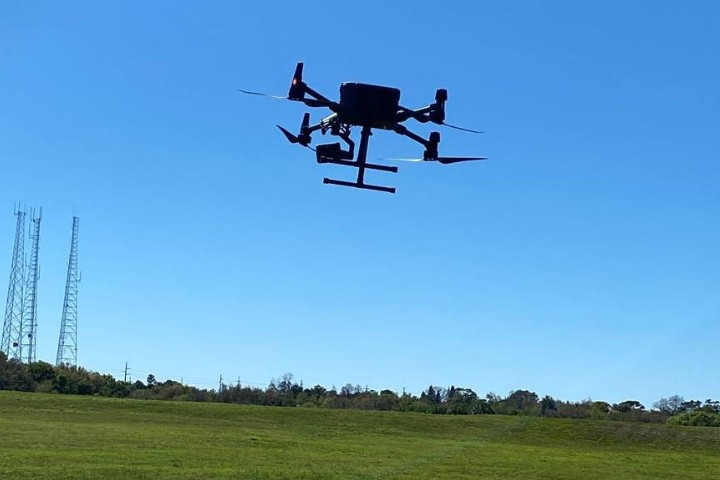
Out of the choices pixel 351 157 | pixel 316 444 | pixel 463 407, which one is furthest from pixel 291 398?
pixel 351 157

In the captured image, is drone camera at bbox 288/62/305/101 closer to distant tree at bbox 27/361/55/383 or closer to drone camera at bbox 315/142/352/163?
drone camera at bbox 315/142/352/163

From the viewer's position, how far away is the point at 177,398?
8438cm

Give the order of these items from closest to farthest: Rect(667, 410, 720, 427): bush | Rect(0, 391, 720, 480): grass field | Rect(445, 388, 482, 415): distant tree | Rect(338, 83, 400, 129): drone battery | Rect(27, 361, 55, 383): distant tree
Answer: Rect(338, 83, 400, 129): drone battery
Rect(0, 391, 720, 480): grass field
Rect(667, 410, 720, 427): bush
Rect(445, 388, 482, 415): distant tree
Rect(27, 361, 55, 383): distant tree

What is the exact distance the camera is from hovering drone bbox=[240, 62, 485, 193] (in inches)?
569

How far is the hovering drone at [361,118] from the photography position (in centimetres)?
1445

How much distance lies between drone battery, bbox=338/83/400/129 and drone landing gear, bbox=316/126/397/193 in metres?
0.40

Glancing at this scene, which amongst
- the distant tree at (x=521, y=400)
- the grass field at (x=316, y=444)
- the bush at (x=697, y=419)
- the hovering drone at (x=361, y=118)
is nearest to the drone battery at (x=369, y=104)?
the hovering drone at (x=361, y=118)

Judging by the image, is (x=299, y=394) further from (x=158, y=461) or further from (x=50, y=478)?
(x=50, y=478)

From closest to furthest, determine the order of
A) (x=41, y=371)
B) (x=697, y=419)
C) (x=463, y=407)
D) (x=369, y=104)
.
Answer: (x=369, y=104)
(x=697, y=419)
(x=463, y=407)
(x=41, y=371)

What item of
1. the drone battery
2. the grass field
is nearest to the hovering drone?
the drone battery

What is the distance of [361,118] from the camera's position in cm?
1470

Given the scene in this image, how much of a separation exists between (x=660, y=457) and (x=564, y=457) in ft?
21.0

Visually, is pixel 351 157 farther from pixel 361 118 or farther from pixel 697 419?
pixel 697 419

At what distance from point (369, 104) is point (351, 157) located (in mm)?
1594
